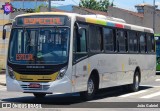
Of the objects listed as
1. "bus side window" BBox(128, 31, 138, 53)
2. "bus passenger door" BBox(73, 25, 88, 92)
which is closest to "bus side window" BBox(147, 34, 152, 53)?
"bus side window" BBox(128, 31, 138, 53)

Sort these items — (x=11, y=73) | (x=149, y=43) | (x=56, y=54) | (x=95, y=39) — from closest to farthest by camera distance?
(x=56, y=54)
(x=11, y=73)
(x=95, y=39)
(x=149, y=43)

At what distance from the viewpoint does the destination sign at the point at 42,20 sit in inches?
605

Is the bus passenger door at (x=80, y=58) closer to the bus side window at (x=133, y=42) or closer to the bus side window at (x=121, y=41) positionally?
the bus side window at (x=121, y=41)

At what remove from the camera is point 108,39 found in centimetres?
1806

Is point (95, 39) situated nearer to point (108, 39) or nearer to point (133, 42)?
point (108, 39)

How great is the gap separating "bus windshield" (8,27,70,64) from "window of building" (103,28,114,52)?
2958mm

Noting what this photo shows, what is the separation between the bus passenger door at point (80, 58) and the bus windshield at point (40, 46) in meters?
0.41

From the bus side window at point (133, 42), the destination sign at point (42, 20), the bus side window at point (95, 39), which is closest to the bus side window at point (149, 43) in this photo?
the bus side window at point (133, 42)

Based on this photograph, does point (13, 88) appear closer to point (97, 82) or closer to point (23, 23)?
point (23, 23)

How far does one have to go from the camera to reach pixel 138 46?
2153 centimetres

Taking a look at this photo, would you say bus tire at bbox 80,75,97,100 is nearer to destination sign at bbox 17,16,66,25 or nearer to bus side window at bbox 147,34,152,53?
destination sign at bbox 17,16,66,25

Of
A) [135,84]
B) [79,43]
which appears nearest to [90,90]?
[79,43]

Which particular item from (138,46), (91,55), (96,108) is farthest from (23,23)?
(138,46)

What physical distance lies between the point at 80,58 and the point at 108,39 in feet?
9.08
